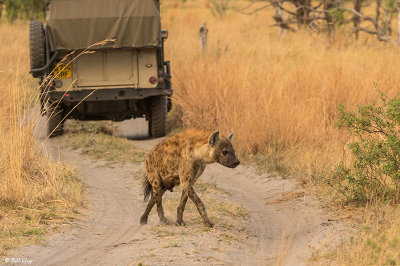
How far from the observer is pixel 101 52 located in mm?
12438

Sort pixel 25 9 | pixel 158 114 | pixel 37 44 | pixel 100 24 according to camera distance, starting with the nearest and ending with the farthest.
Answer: pixel 37 44 → pixel 100 24 → pixel 158 114 → pixel 25 9

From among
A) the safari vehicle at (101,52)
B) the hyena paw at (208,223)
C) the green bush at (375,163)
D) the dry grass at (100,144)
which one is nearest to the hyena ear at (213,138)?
the hyena paw at (208,223)

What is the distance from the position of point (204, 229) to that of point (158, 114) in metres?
6.40

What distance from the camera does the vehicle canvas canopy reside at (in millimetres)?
11938

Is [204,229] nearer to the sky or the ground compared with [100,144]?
nearer to the sky

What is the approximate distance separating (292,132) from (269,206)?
6.99ft

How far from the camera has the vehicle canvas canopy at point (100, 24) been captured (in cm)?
1194

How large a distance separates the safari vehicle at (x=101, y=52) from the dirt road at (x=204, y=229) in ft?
8.22

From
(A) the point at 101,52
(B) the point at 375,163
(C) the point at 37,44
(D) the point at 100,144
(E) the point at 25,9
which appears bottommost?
(D) the point at 100,144

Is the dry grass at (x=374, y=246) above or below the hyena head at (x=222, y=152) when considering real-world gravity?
below

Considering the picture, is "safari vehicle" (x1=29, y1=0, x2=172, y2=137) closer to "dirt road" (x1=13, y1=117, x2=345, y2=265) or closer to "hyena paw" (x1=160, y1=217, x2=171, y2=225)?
"dirt road" (x1=13, y1=117, x2=345, y2=265)

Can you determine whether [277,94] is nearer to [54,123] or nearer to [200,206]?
[54,123]

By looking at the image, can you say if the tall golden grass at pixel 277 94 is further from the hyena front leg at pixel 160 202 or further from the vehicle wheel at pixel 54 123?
the hyena front leg at pixel 160 202

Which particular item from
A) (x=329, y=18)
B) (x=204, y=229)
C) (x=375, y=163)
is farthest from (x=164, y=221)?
(x=329, y=18)
